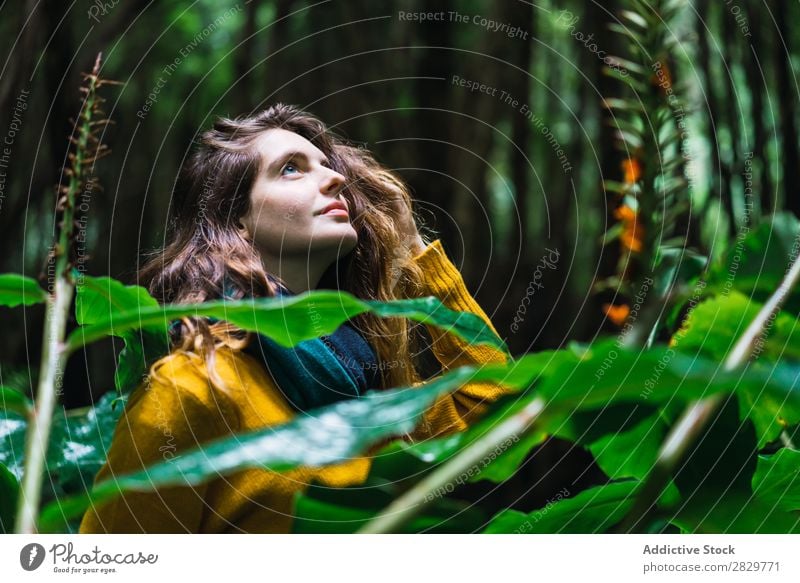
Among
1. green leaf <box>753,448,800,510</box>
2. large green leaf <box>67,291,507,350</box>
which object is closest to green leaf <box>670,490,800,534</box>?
green leaf <box>753,448,800,510</box>

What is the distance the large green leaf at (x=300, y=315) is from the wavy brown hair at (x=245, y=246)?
0.18 meters

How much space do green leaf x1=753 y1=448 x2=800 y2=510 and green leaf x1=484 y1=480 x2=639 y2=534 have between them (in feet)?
0.21

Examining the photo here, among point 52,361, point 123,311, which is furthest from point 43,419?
point 123,311

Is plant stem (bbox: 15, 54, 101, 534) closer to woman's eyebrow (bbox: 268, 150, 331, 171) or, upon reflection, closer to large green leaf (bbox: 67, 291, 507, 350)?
large green leaf (bbox: 67, 291, 507, 350)

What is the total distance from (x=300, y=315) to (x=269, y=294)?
0.68ft

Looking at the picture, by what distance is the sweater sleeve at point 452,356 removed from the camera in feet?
1.84

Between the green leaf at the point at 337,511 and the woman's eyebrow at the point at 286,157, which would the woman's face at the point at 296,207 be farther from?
the green leaf at the point at 337,511

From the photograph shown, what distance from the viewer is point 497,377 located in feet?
0.79

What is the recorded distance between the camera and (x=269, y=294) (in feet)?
1.70

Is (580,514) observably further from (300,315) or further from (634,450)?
(300,315)

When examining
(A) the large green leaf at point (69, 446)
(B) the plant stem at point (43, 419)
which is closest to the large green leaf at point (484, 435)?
(B) the plant stem at point (43, 419)

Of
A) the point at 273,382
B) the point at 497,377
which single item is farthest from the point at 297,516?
the point at 273,382

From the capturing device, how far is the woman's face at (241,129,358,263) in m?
0.53
